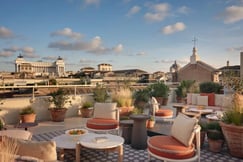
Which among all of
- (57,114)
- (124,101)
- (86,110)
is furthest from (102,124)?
(86,110)

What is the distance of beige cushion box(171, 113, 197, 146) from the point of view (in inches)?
119

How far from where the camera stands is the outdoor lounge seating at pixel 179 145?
2.90m

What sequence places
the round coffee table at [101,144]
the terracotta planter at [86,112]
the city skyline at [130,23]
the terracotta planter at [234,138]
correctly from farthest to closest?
the city skyline at [130,23], the terracotta planter at [86,112], the terracotta planter at [234,138], the round coffee table at [101,144]

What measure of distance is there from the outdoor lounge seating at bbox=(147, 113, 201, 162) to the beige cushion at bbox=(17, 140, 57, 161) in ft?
5.08

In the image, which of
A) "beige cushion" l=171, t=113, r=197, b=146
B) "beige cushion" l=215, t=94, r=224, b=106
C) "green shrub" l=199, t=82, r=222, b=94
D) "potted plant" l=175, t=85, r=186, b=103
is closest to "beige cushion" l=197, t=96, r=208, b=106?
"beige cushion" l=215, t=94, r=224, b=106

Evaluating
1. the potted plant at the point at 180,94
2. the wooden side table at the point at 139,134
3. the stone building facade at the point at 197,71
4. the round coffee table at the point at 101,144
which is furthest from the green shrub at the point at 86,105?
the stone building facade at the point at 197,71

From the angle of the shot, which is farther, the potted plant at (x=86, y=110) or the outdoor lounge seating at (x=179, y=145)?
the potted plant at (x=86, y=110)

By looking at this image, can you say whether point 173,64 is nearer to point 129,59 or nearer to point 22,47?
point 129,59

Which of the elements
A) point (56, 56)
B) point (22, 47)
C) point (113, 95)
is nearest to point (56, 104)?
point (113, 95)

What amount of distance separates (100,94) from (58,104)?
161 centimetres

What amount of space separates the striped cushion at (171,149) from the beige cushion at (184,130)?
78 mm

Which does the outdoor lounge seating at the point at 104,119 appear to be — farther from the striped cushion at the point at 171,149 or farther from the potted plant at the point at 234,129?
the potted plant at the point at 234,129

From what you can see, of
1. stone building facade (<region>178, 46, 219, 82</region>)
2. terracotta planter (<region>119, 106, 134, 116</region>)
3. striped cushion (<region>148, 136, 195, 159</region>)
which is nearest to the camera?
striped cushion (<region>148, 136, 195, 159</region>)

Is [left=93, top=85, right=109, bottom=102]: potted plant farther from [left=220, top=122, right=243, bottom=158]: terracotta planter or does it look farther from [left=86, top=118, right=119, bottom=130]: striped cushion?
[left=220, top=122, right=243, bottom=158]: terracotta planter
